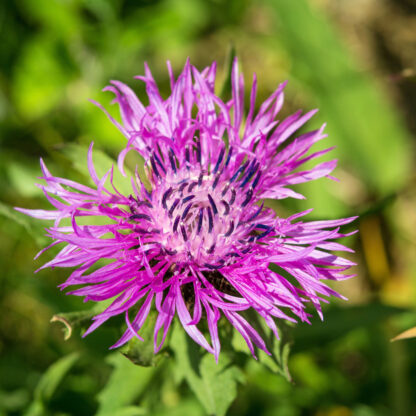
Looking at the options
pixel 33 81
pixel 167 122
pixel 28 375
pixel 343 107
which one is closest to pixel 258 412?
pixel 28 375

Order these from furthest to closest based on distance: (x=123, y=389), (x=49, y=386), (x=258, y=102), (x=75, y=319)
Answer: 1. (x=258, y=102)
2. (x=49, y=386)
3. (x=123, y=389)
4. (x=75, y=319)

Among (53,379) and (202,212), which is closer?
(202,212)

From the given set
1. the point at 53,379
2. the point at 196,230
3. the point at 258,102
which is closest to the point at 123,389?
the point at 53,379

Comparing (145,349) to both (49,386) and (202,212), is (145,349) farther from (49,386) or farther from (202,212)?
(49,386)

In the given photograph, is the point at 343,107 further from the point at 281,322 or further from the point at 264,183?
the point at 281,322

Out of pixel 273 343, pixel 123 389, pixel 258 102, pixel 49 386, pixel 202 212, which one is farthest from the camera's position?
pixel 258 102

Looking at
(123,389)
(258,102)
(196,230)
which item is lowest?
(123,389)

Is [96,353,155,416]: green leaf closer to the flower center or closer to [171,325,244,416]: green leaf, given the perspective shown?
[171,325,244,416]: green leaf
